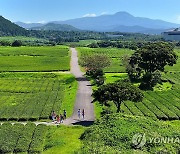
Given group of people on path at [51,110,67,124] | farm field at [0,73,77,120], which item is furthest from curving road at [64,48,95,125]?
farm field at [0,73,77,120]

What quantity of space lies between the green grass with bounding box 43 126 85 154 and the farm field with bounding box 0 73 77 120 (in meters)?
7.06

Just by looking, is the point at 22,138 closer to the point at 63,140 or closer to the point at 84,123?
the point at 63,140

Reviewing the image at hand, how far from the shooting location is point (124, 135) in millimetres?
31234

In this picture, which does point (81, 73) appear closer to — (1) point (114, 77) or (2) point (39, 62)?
(1) point (114, 77)

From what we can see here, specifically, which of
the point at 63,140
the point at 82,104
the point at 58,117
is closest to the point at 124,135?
the point at 63,140

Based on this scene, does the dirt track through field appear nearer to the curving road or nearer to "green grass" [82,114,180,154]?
the curving road

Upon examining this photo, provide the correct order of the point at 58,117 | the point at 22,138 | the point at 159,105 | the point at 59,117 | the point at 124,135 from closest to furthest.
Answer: the point at 124,135 < the point at 22,138 < the point at 58,117 < the point at 59,117 < the point at 159,105

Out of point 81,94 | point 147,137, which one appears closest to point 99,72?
point 81,94

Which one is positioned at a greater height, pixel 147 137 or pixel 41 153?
pixel 147 137

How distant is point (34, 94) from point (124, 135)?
31.8 metres

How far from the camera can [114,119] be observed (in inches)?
1398

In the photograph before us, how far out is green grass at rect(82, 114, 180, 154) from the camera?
94.5ft


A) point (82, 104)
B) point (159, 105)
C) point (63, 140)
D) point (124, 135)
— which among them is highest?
point (124, 135)

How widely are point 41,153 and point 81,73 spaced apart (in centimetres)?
5457
